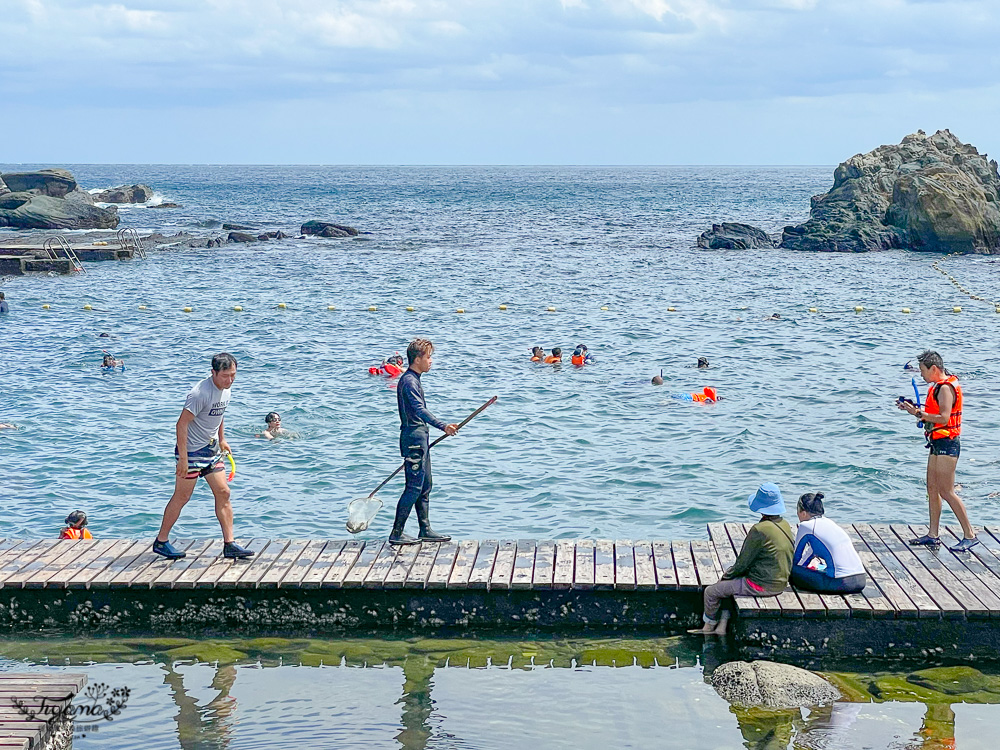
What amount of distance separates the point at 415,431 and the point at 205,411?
6.58ft

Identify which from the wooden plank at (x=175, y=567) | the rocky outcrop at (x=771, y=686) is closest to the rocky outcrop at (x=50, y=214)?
the wooden plank at (x=175, y=567)

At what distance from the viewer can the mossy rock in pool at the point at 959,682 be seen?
28.5 ft

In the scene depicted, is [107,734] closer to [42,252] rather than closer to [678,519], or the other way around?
[678,519]

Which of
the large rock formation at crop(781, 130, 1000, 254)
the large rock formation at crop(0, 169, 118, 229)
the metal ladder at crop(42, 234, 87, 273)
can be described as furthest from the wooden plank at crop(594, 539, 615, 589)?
the large rock formation at crop(0, 169, 118, 229)

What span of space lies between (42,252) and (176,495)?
42.5 m

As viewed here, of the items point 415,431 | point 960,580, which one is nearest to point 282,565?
point 415,431

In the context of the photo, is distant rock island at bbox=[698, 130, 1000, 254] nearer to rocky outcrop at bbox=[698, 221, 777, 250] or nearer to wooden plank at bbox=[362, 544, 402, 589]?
rocky outcrop at bbox=[698, 221, 777, 250]

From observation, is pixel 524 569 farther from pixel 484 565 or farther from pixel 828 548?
pixel 828 548

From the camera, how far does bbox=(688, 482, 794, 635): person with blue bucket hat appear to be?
912 centimetres

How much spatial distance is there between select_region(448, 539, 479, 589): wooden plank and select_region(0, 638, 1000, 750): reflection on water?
58 cm

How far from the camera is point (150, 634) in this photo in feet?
32.3

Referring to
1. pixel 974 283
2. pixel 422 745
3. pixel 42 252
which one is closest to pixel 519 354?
pixel 422 745

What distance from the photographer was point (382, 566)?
10.1 m

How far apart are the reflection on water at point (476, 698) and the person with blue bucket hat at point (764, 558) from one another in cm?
63
